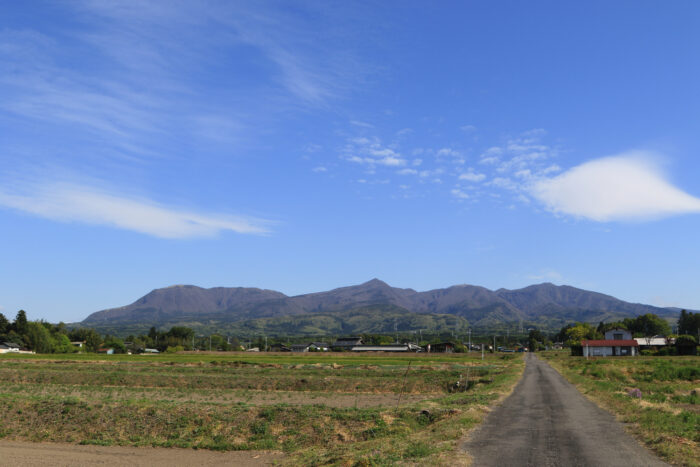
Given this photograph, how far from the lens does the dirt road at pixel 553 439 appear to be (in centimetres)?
1823

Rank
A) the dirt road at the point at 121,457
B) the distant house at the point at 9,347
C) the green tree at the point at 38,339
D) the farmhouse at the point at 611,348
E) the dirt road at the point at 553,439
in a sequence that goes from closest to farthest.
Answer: the dirt road at the point at 553,439 → the dirt road at the point at 121,457 → the farmhouse at the point at 611,348 → the distant house at the point at 9,347 → the green tree at the point at 38,339

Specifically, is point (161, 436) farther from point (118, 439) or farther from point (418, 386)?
point (418, 386)

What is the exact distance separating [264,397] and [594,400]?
1169 inches

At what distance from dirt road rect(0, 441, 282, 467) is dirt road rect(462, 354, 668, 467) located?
1106cm

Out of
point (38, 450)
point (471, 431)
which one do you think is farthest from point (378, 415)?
point (38, 450)

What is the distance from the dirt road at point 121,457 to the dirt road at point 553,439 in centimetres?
1106

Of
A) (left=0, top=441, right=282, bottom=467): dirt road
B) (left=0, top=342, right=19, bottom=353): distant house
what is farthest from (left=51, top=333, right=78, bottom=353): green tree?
(left=0, top=441, right=282, bottom=467): dirt road

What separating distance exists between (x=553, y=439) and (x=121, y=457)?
72.8 ft

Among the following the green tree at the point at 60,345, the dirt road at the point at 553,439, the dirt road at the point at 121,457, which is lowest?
the green tree at the point at 60,345

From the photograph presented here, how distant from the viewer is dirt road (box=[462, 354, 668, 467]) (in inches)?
718

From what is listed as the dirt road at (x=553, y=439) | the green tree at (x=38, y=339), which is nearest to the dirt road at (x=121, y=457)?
the dirt road at (x=553, y=439)

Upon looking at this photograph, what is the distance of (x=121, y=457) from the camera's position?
2723cm

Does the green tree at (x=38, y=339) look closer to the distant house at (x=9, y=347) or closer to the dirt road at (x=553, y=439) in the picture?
the distant house at (x=9, y=347)

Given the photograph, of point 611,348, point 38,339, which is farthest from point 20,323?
point 611,348
